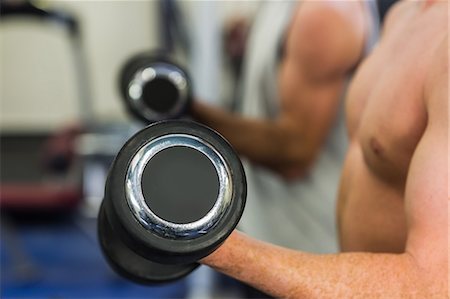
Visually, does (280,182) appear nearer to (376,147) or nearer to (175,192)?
(376,147)

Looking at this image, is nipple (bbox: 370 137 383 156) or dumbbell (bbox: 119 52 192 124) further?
dumbbell (bbox: 119 52 192 124)

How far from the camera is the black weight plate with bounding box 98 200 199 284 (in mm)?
771

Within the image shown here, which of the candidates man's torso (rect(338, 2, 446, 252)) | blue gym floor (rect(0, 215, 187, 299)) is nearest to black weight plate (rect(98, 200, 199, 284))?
man's torso (rect(338, 2, 446, 252))

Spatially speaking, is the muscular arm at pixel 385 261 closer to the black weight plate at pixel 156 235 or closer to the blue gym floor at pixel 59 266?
the black weight plate at pixel 156 235

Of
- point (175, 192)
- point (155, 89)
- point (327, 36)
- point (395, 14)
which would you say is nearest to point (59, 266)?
point (155, 89)

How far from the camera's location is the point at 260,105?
1582mm

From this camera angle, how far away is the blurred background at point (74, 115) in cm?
240

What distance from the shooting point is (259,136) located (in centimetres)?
155

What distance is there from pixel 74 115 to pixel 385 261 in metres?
3.96

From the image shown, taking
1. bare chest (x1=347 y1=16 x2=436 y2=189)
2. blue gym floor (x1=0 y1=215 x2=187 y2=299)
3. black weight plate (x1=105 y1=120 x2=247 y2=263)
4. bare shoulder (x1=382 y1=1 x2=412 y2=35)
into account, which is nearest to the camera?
black weight plate (x1=105 y1=120 x2=247 y2=263)

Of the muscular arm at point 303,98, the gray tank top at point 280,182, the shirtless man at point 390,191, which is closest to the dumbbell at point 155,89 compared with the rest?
the muscular arm at point 303,98

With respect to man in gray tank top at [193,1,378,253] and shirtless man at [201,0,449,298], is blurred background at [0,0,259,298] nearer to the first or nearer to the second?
man in gray tank top at [193,1,378,253]

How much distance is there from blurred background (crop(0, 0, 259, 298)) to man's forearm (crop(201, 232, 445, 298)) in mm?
1323

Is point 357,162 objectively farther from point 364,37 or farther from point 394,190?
point 364,37
